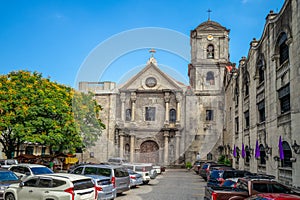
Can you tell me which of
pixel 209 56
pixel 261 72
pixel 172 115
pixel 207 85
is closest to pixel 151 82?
pixel 172 115

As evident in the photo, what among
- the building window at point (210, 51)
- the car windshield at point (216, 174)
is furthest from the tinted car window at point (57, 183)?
the building window at point (210, 51)

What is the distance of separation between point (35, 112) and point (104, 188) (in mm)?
13405

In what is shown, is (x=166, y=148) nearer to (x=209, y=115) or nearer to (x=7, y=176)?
(x=209, y=115)

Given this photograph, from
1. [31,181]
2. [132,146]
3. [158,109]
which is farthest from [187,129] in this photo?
[31,181]

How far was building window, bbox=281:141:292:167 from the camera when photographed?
1645cm

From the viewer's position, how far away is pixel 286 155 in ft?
55.7

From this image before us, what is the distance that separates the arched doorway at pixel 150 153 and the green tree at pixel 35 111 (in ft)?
47.5

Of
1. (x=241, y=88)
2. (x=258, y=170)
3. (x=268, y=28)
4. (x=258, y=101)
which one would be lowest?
(x=258, y=170)

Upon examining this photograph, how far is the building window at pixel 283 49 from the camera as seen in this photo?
56.3 ft

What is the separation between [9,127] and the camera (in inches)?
959

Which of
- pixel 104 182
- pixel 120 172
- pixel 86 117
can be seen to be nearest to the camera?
pixel 104 182

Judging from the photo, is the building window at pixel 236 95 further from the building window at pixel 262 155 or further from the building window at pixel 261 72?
the building window at pixel 262 155

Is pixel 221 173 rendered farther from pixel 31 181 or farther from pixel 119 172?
pixel 31 181

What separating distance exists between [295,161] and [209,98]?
976 inches
